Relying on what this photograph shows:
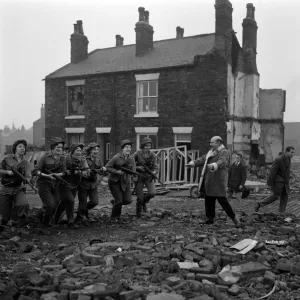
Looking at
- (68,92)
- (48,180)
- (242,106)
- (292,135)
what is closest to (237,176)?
(48,180)

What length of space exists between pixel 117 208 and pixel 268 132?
17.2 metres

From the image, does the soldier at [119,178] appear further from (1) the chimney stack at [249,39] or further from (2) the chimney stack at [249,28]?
(2) the chimney stack at [249,28]

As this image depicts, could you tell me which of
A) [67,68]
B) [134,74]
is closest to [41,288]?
[134,74]

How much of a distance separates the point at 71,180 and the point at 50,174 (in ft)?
2.16

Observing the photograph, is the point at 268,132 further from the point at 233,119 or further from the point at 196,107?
the point at 196,107

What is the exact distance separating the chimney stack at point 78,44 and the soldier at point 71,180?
17030mm

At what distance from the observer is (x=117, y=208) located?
9078mm

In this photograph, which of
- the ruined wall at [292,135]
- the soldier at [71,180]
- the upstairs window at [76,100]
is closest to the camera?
the soldier at [71,180]

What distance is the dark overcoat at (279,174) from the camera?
9484mm

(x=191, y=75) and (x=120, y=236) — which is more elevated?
(x=191, y=75)

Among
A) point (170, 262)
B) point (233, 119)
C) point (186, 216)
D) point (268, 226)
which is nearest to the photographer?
point (170, 262)

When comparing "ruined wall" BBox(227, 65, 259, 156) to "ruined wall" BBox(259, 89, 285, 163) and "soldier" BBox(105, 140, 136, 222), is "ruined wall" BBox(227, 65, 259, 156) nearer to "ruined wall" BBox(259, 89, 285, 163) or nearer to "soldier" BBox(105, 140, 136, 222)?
"ruined wall" BBox(259, 89, 285, 163)

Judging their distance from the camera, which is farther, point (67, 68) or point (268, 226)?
point (67, 68)

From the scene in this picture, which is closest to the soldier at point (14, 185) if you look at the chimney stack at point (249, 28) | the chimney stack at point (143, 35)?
the chimney stack at point (143, 35)
